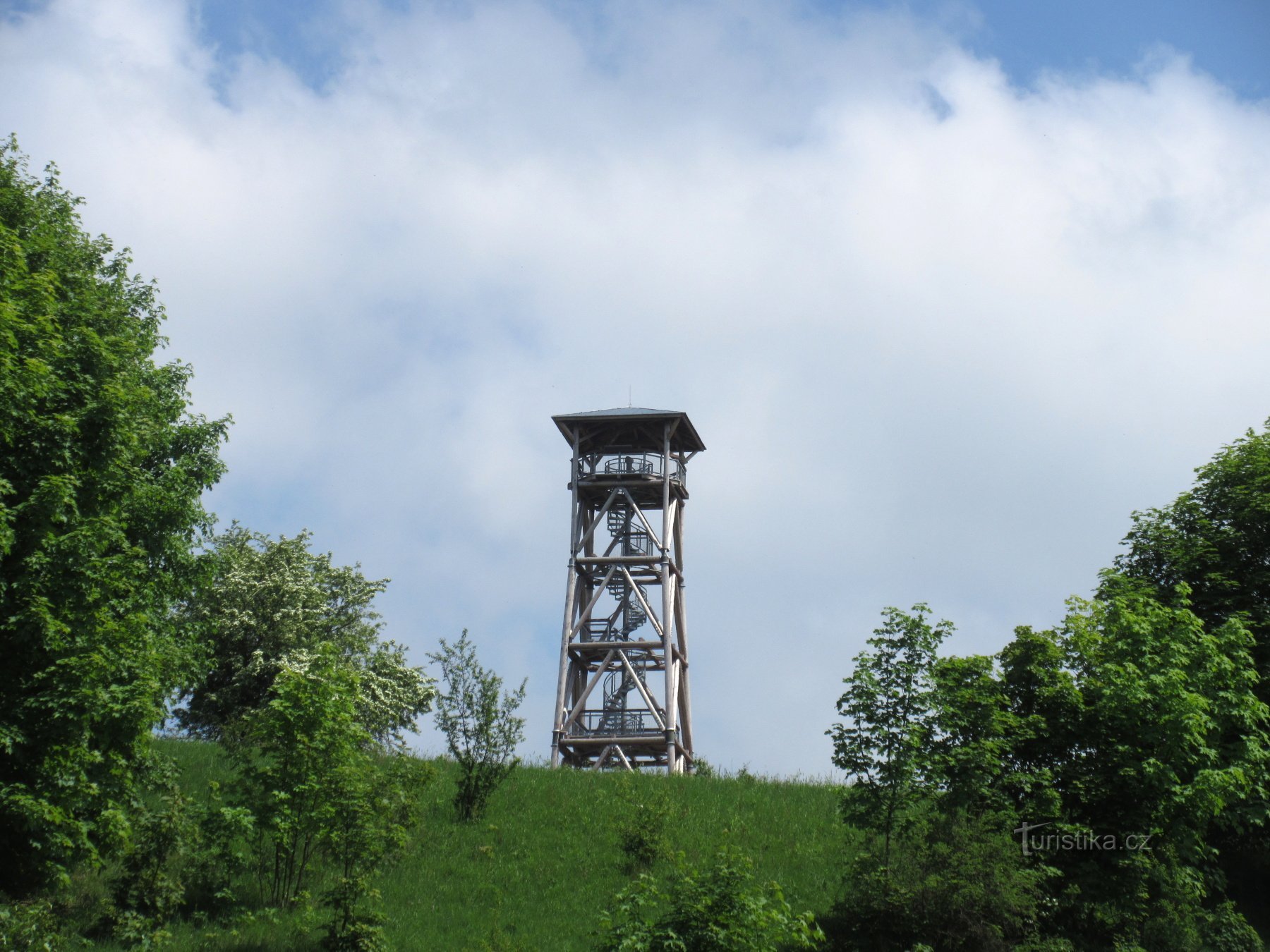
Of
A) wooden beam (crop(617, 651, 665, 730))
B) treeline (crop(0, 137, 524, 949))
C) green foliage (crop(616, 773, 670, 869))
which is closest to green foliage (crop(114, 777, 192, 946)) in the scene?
treeline (crop(0, 137, 524, 949))

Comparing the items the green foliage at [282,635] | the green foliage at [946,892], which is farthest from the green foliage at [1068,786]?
the green foliage at [282,635]

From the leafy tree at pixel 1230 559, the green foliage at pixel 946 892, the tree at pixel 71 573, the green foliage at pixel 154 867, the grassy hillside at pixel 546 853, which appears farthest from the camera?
the leafy tree at pixel 1230 559

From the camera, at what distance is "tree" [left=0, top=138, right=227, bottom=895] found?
1709cm

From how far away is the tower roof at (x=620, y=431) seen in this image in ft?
132

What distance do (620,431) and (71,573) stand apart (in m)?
24.5

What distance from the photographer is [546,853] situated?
2336 cm

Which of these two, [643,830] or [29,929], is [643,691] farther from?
[29,929]

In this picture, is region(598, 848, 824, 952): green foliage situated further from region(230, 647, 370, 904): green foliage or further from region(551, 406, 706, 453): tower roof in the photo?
region(551, 406, 706, 453): tower roof

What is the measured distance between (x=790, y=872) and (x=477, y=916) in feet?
20.3

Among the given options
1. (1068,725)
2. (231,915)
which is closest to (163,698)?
(231,915)

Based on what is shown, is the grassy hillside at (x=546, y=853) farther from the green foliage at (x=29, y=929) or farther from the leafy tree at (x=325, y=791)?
the green foliage at (x=29, y=929)

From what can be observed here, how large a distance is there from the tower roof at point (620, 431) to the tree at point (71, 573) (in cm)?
1983

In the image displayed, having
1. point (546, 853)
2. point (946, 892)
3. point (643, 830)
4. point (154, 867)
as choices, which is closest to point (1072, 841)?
point (946, 892)

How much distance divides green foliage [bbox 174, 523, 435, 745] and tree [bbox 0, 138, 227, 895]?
12.6 metres
